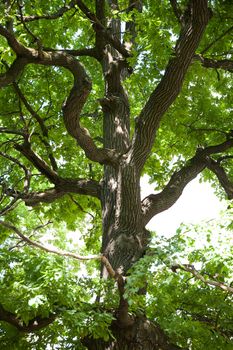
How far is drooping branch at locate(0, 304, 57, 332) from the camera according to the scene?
4152 mm

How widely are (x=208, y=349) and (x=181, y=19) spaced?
15.3 ft

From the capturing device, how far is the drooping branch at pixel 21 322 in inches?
163

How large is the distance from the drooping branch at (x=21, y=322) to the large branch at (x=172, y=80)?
8.89ft

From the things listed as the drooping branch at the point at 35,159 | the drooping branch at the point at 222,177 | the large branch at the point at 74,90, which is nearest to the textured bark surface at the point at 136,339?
the large branch at the point at 74,90

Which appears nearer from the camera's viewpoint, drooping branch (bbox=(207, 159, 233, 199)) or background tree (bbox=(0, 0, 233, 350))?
background tree (bbox=(0, 0, 233, 350))

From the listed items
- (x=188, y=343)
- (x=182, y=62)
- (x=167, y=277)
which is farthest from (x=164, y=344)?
(x=182, y=62)

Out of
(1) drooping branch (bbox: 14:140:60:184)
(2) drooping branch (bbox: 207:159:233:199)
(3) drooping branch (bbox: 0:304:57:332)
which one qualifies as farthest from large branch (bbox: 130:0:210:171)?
(3) drooping branch (bbox: 0:304:57:332)

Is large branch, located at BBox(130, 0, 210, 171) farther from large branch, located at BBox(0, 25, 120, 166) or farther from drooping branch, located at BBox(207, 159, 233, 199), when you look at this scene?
drooping branch, located at BBox(207, 159, 233, 199)

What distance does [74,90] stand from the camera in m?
5.30

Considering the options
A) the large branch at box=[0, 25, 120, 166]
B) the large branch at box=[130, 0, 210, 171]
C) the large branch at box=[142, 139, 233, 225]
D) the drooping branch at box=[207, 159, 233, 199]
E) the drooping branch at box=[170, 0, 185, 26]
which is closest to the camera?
the large branch at box=[0, 25, 120, 166]

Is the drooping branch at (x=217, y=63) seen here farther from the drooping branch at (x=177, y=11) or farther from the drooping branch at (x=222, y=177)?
the drooping branch at (x=222, y=177)

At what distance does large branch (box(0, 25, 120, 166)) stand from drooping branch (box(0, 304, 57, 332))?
2.61 metres

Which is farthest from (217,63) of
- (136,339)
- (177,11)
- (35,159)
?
(136,339)

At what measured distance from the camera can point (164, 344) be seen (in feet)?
15.0
